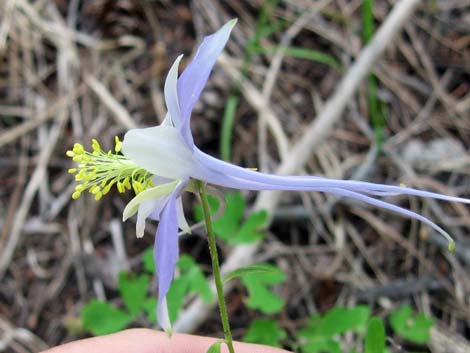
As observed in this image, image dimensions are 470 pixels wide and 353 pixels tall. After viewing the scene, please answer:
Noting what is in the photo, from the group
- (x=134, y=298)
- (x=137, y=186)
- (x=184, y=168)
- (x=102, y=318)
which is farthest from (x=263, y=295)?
(x=184, y=168)

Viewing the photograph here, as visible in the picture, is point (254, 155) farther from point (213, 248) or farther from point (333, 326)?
point (213, 248)

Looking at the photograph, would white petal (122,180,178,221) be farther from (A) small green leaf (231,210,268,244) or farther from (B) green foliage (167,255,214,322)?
(A) small green leaf (231,210,268,244)

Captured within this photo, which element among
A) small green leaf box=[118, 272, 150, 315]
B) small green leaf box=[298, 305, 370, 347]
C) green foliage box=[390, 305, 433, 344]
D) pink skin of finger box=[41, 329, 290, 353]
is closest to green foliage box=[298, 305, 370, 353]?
small green leaf box=[298, 305, 370, 347]

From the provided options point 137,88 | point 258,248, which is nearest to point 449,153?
point 258,248

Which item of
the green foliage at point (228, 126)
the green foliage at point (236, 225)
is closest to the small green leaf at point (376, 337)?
the green foliage at point (236, 225)

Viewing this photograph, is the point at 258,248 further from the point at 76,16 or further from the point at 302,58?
the point at 76,16

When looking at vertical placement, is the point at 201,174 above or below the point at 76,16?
below

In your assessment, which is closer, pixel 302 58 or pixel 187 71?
pixel 187 71
